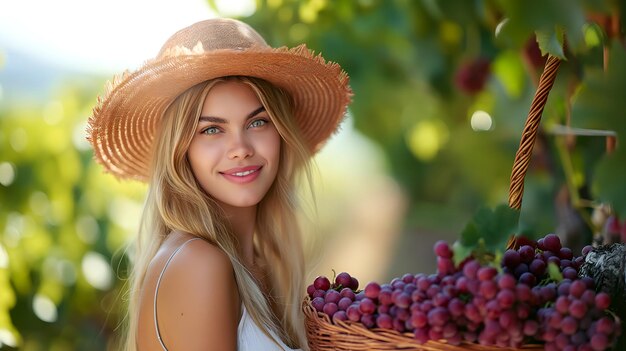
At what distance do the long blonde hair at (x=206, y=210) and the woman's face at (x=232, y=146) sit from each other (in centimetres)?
2

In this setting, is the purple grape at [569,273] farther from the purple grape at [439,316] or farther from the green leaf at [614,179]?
the purple grape at [439,316]

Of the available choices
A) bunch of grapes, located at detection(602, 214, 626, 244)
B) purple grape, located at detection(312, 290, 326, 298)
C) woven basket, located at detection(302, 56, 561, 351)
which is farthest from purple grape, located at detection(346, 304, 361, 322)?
bunch of grapes, located at detection(602, 214, 626, 244)

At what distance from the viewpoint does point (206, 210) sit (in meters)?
1.89

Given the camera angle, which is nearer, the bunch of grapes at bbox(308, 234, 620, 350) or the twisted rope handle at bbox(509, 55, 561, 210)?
the bunch of grapes at bbox(308, 234, 620, 350)

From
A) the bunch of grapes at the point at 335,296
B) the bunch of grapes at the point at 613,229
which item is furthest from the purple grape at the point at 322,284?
the bunch of grapes at the point at 613,229

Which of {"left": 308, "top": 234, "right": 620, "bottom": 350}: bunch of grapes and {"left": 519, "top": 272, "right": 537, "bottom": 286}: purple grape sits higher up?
{"left": 519, "top": 272, "right": 537, "bottom": 286}: purple grape

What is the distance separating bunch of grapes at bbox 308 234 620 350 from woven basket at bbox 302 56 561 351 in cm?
1

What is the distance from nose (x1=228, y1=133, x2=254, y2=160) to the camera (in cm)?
185

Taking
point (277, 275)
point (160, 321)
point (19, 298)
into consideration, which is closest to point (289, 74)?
point (277, 275)

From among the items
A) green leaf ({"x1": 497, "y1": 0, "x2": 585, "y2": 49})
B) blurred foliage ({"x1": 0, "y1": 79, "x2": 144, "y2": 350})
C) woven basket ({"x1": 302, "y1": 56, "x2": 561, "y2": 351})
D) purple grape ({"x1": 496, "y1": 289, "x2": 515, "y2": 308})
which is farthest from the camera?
blurred foliage ({"x1": 0, "y1": 79, "x2": 144, "y2": 350})

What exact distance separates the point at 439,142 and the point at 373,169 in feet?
A: 4.30

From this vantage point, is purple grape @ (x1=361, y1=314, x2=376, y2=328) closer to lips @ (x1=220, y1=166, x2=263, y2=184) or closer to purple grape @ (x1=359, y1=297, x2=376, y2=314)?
purple grape @ (x1=359, y1=297, x2=376, y2=314)

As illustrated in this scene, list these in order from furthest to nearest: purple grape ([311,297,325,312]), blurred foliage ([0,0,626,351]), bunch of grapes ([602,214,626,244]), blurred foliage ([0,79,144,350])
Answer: blurred foliage ([0,79,144,350]) < blurred foliage ([0,0,626,351]) < bunch of grapes ([602,214,626,244]) < purple grape ([311,297,325,312])

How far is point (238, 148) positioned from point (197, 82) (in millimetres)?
175
